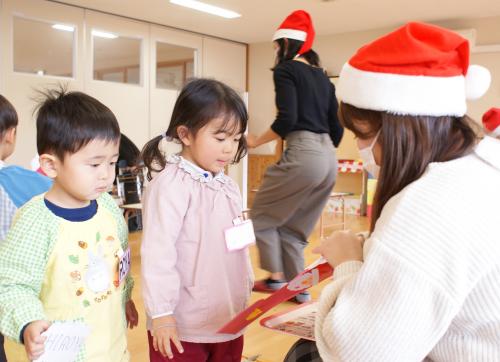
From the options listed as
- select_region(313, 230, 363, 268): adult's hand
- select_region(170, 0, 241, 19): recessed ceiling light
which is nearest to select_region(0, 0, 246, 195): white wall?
select_region(170, 0, 241, 19): recessed ceiling light

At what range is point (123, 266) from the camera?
115cm

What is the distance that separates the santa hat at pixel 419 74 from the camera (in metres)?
0.89

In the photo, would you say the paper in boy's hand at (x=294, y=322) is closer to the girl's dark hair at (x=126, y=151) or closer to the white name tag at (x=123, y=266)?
the white name tag at (x=123, y=266)

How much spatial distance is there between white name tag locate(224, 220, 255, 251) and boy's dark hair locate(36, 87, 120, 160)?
1.26 ft

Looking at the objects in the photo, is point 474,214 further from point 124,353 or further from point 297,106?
point 297,106

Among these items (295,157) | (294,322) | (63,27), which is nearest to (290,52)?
(295,157)

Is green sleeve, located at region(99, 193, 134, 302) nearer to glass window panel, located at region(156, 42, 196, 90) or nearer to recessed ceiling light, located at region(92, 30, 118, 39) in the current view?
recessed ceiling light, located at region(92, 30, 118, 39)

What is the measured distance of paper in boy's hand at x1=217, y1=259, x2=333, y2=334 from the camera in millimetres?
1105

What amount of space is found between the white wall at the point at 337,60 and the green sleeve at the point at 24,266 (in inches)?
222

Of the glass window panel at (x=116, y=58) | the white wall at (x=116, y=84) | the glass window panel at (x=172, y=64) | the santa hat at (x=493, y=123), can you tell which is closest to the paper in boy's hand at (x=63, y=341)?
the santa hat at (x=493, y=123)

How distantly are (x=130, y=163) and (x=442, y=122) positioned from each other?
4438 millimetres

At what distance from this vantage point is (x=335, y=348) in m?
0.83

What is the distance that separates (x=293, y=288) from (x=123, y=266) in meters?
0.39

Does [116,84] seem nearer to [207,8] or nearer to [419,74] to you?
[207,8]
